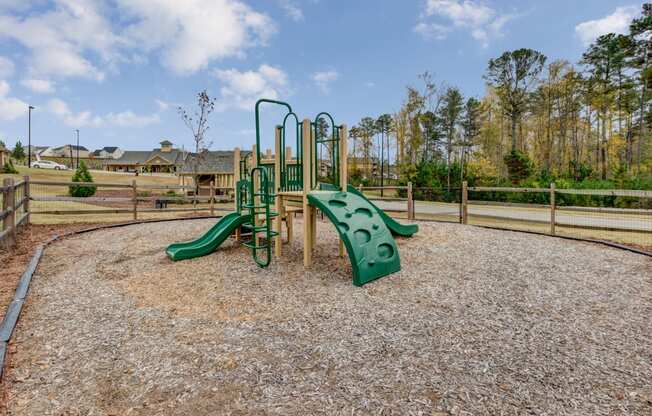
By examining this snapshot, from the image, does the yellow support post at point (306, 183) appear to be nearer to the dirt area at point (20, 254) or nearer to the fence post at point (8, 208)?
the dirt area at point (20, 254)

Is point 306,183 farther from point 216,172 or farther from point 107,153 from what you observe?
point 107,153

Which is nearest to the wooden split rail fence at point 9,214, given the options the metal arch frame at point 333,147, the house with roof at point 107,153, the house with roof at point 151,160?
the metal arch frame at point 333,147

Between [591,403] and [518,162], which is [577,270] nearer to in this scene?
[591,403]

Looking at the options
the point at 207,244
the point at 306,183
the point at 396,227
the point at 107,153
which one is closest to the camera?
the point at 306,183

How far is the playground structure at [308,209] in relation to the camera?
14.1ft

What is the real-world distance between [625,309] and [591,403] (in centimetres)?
204

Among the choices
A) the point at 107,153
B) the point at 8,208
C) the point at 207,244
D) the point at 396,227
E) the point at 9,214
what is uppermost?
the point at 107,153

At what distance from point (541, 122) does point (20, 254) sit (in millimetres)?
32770

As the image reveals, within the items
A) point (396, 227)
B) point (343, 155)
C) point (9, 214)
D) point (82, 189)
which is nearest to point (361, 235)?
point (343, 155)

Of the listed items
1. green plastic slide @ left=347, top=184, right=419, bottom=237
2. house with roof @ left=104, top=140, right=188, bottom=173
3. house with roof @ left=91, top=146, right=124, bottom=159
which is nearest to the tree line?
green plastic slide @ left=347, top=184, right=419, bottom=237

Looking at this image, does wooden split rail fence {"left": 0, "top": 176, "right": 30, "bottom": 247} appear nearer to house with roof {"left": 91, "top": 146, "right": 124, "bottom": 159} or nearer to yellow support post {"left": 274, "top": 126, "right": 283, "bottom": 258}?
yellow support post {"left": 274, "top": 126, "right": 283, "bottom": 258}

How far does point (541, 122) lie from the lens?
92.8 feet

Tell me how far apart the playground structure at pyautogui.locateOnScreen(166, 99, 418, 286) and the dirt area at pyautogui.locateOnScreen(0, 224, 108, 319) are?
177cm

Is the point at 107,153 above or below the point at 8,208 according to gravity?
above
